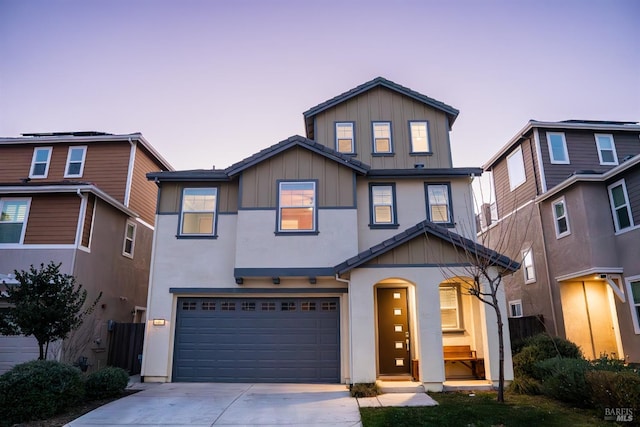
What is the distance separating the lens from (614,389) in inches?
272

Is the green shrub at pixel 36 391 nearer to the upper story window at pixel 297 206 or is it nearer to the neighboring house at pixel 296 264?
the neighboring house at pixel 296 264

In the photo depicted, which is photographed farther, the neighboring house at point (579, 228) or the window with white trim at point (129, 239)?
the window with white trim at point (129, 239)

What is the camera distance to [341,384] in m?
11.5

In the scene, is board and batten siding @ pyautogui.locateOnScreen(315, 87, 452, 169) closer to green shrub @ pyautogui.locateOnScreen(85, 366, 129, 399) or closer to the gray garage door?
the gray garage door

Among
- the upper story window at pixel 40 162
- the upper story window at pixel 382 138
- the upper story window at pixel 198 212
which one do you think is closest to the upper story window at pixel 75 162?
the upper story window at pixel 40 162

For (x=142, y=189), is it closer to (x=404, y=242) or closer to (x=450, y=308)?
(x=404, y=242)

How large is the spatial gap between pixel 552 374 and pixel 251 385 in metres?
7.57

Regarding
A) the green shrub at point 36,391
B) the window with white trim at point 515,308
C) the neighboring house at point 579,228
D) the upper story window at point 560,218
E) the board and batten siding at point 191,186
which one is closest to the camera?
the green shrub at point 36,391

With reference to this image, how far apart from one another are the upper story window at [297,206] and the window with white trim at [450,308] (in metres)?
4.45

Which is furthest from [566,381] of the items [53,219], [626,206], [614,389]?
[53,219]

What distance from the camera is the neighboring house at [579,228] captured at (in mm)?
12789

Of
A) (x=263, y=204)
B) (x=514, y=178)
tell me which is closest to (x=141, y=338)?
(x=263, y=204)

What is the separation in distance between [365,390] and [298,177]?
6.28 m

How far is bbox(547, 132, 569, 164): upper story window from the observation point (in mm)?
15961
